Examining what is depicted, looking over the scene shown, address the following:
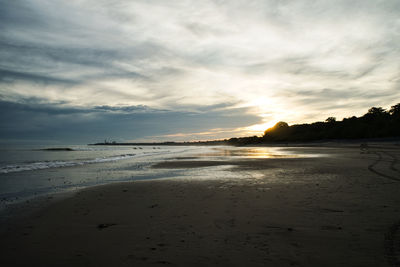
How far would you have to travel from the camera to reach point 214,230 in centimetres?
509

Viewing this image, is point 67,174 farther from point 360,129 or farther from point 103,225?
point 360,129

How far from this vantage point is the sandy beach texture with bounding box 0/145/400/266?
3889 mm

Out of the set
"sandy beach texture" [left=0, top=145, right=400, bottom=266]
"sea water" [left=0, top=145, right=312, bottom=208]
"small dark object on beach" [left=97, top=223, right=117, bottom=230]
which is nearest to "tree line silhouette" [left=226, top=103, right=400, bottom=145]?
"sea water" [left=0, top=145, right=312, bottom=208]

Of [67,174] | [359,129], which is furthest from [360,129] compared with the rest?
[67,174]

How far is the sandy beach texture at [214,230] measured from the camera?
3.89m

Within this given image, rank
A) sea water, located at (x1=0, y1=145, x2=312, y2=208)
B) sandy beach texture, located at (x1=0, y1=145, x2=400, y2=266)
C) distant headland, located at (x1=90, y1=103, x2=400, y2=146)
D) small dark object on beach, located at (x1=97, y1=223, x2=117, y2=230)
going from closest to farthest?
sandy beach texture, located at (x1=0, y1=145, x2=400, y2=266), small dark object on beach, located at (x1=97, y1=223, x2=117, y2=230), sea water, located at (x1=0, y1=145, x2=312, y2=208), distant headland, located at (x1=90, y1=103, x2=400, y2=146)

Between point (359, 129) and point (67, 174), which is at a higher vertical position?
point (359, 129)

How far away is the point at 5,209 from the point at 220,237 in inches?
278

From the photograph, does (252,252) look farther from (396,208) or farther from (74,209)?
(74,209)

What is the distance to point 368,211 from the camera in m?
6.00

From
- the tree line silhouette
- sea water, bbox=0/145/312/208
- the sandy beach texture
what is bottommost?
sea water, bbox=0/145/312/208

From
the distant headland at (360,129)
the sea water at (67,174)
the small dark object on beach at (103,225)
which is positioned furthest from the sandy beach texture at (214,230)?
the distant headland at (360,129)

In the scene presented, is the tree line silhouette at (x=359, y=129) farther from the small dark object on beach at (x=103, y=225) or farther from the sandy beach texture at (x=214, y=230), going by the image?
the small dark object on beach at (x=103, y=225)

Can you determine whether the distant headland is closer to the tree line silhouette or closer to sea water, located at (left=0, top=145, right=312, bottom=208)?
the tree line silhouette
